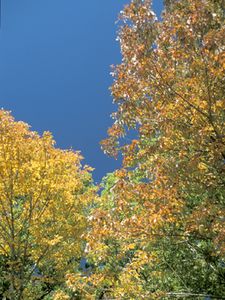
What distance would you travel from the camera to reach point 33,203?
13.4 meters

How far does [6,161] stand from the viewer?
1272 cm

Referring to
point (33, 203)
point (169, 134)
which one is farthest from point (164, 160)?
point (33, 203)

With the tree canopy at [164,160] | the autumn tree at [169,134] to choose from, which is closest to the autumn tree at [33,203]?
the tree canopy at [164,160]

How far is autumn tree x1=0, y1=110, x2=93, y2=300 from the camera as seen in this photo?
1286 cm

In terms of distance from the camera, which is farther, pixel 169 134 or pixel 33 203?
pixel 33 203

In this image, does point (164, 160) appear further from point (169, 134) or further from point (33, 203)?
point (33, 203)

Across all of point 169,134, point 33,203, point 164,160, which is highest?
point 33,203

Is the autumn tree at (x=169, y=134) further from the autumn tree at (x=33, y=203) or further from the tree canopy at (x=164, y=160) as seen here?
the autumn tree at (x=33, y=203)

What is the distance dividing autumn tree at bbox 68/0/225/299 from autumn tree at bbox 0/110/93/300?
378cm

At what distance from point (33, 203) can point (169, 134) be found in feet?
20.9

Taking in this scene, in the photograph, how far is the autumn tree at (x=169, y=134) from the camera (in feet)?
27.2

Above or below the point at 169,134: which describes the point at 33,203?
above

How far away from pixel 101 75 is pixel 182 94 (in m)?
177

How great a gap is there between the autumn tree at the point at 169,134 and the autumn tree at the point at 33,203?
3780 mm
